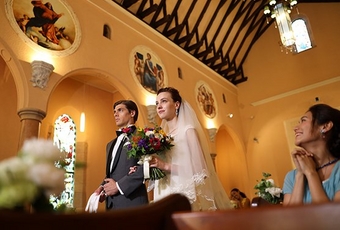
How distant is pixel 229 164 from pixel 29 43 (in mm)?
9625

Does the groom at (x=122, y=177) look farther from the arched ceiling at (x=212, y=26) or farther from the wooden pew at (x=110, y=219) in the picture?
the arched ceiling at (x=212, y=26)

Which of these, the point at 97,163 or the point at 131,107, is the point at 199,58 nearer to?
the point at 97,163

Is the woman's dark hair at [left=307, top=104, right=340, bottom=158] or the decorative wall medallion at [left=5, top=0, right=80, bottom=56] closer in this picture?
the woman's dark hair at [left=307, top=104, right=340, bottom=158]

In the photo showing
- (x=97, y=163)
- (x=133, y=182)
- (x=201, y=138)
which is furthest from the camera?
(x=97, y=163)

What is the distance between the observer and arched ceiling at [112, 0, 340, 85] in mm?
9172

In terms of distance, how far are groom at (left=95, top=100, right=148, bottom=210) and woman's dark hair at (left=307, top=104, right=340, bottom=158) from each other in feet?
4.93

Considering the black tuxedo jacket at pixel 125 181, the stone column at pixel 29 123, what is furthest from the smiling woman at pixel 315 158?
the stone column at pixel 29 123

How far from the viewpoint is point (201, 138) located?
2963mm

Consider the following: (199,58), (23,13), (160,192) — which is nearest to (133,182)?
(160,192)

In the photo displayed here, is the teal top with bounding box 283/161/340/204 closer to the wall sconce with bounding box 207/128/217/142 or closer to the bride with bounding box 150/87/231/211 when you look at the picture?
the bride with bounding box 150/87/231/211

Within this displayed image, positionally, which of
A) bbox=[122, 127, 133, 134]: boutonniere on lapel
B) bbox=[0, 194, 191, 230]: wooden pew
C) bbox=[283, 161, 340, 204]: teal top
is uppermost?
bbox=[122, 127, 133, 134]: boutonniere on lapel

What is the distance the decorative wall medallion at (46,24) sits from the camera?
5344 millimetres

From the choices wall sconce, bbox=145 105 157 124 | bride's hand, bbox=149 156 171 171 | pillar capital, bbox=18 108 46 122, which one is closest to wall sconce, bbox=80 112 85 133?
wall sconce, bbox=145 105 157 124

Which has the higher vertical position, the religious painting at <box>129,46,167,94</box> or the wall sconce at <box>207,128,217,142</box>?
the religious painting at <box>129,46,167,94</box>
